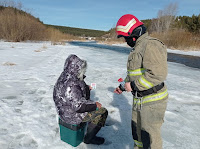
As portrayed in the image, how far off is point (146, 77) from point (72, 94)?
0.88 m

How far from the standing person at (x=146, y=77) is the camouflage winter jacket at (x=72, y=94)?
0.61m

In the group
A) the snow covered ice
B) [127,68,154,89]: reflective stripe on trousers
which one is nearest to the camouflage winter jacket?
the snow covered ice

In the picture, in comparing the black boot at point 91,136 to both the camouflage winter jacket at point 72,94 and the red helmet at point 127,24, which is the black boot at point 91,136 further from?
the red helmet at point 127,24

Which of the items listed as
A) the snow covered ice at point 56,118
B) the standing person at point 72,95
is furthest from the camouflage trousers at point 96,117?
the snow covered ice at point 56,118

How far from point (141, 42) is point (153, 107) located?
2.13 feet

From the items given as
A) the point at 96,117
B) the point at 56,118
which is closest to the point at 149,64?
the point at 96,117

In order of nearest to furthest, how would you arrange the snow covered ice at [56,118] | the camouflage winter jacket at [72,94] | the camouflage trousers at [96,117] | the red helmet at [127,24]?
the red helmet at [127,24] → the camouflage winter jacket at [72,94] → the camouflage trousers at [96,117] → the snow covered ice at [56,118]

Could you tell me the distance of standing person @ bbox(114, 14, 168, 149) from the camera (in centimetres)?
142

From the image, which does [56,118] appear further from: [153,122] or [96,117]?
[153,122]

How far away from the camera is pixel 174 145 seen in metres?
2.24

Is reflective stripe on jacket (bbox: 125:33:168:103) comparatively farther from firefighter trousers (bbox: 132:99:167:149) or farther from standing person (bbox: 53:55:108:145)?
standing person (bbox: 53:55:108:145)

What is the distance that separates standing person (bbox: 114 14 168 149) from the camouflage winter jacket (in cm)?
61

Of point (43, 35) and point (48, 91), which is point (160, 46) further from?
point (43, 35)

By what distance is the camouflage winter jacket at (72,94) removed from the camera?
1851 millimetres
